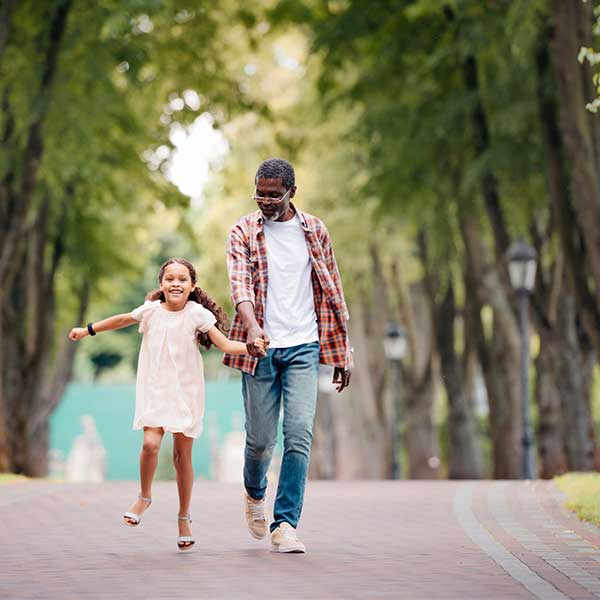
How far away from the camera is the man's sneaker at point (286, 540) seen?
Answer: 8.20 m

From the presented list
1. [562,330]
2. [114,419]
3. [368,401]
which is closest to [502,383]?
[562,330]

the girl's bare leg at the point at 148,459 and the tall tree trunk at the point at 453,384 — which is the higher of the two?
the tall tree trunk at the point at 453,384

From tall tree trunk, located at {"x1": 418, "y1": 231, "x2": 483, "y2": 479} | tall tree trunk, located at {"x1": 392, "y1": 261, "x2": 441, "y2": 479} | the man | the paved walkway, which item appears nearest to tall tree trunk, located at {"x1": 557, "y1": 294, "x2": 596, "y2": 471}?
tall tree trunk, located at {"x1": 418, "y1": 231, "x2": 483, "y2": 479}

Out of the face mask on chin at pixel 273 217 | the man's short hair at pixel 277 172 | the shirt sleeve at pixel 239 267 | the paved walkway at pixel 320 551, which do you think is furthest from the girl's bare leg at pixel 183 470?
the man's short hair at pixel 277 172

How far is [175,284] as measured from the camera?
830 cm

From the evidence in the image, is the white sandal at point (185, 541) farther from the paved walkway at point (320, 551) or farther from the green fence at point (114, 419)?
the green fence at point (114, 419)

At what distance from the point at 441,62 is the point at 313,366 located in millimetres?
11424

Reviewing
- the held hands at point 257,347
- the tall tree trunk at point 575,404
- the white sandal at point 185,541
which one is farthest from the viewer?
the tall tree trunk at point 575,404

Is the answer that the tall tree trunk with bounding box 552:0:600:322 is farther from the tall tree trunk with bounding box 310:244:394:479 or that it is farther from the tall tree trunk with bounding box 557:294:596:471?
the tall tree trunk with bounding box 310:244:394:479

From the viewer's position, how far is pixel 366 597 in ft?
21.9

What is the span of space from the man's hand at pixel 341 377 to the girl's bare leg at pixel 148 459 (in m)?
0.99

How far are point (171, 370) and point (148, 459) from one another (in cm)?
49

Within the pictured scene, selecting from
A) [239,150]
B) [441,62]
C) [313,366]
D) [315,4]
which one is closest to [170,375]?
[313,366]

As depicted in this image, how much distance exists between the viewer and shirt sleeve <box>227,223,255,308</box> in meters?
7.99
